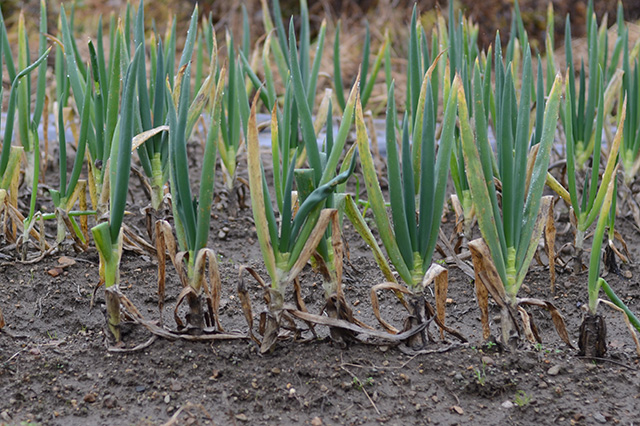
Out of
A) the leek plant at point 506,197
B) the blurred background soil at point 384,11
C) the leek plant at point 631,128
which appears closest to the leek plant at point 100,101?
the leek plant at point 506,197

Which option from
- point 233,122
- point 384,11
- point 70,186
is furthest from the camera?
point 384,11

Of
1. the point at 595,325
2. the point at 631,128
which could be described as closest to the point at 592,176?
the point at 595,325

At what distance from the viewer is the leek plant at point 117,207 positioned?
4.16 feet

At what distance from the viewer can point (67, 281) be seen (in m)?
1.81

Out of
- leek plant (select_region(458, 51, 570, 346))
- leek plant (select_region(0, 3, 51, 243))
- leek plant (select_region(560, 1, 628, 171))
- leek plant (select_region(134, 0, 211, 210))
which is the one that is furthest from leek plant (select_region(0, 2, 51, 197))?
leek plant (select_region(560, 1, 628, 171))

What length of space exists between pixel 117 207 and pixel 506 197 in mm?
712

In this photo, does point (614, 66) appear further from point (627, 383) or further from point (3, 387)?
point (3, 387)

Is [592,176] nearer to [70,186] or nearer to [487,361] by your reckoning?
[487,361]

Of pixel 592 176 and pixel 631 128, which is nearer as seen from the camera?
pixel 592 176

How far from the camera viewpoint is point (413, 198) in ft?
4.39

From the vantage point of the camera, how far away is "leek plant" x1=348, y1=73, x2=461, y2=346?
1.31 metres

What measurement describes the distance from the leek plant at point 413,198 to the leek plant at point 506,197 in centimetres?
6

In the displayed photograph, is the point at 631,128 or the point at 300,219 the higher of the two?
the point at 300,219

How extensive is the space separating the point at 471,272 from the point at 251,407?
58 centimetres
